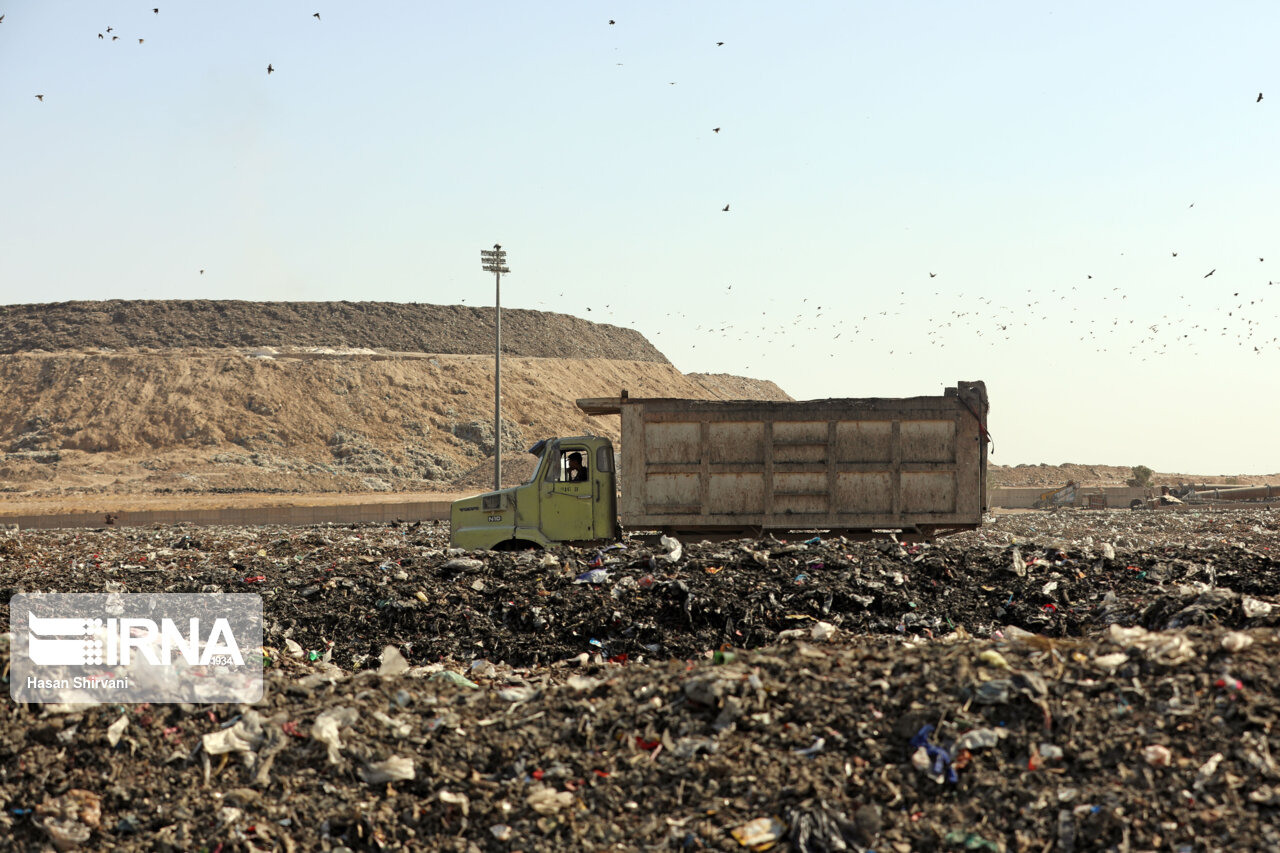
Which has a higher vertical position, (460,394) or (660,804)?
(460,394)

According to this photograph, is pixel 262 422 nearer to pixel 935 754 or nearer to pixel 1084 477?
pixel 1084 477

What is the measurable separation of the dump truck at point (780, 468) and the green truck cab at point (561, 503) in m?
0.01

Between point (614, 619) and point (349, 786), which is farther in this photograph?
point (614, 619)

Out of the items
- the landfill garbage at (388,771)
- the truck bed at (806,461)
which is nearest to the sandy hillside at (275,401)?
the truck bed at (806,461)

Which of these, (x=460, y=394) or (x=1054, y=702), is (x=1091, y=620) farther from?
(x=460, y=394)

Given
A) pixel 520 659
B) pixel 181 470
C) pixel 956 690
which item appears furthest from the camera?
pixel 181 470

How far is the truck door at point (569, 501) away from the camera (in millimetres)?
12508

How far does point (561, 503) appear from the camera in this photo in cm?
1254

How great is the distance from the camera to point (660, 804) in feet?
16.5

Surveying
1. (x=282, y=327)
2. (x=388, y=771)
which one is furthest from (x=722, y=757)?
(x=282, y=327)

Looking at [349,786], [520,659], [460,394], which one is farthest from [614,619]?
[460,394]

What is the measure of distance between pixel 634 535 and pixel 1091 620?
588 cm

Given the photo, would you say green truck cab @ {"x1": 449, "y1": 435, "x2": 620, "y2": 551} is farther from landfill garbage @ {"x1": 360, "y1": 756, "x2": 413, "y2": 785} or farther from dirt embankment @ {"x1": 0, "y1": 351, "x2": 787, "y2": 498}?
dirt embankment @ {"x1": 0, "y1": 351, "x2": 787, "y2": 498}

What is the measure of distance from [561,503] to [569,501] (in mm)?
102
